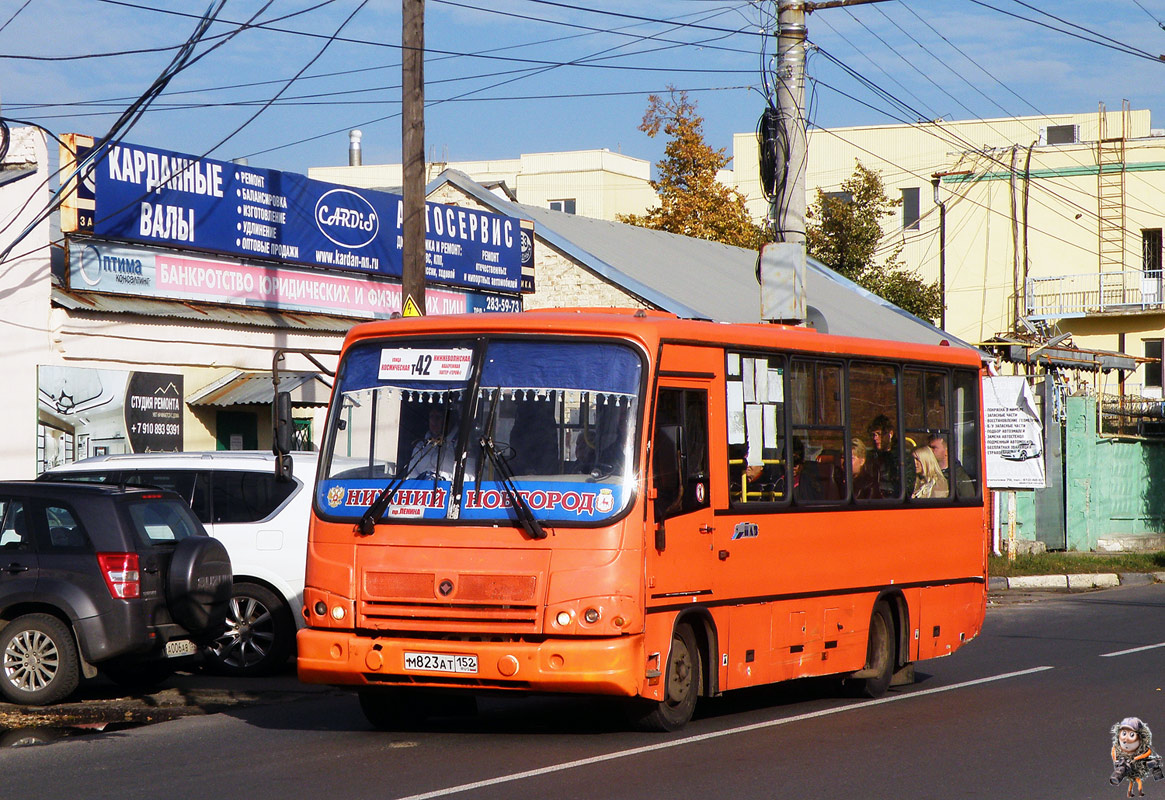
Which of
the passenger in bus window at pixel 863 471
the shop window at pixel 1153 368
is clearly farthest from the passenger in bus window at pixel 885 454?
the shop window at pixel 1153 368

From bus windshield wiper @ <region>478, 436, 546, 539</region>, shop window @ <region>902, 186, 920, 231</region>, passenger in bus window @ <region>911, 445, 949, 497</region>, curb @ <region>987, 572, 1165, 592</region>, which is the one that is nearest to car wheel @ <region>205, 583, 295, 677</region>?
bus windshield wiper @ <region>478, 436, 546, 539</region>

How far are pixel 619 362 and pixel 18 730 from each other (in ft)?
16.1

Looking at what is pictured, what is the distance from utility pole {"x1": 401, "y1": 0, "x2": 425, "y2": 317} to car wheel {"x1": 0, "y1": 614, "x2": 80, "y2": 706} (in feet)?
16.2

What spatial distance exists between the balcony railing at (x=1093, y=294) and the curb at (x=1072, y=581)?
1949 centimetres

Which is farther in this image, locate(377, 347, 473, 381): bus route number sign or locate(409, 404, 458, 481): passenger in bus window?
locate(377, 347, 473, 381): bus route number sign

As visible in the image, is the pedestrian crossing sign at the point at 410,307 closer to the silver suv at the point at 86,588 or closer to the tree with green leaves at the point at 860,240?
the silver suv at the point at 86,588

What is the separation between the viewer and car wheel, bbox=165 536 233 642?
1109 cm

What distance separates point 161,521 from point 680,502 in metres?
4.54

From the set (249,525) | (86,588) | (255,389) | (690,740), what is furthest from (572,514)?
(255,389)

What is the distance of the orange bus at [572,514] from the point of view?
8797 millimetres

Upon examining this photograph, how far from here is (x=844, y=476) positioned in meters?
11.1

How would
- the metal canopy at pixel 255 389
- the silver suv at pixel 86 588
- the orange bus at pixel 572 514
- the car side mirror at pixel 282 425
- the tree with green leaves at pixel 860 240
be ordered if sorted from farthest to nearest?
the tree with green leaves at pixel 860 240 < the metal canopy at pixel 255 389 < the silver suv at pixel 86 588 < the car side mirror at pixel 282 425 < the orange bus at pixel 572 514

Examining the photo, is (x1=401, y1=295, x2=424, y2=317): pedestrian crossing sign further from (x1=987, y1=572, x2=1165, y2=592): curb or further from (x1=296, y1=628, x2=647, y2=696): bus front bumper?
(x1=987, y1=572, x2=1165, y2=592): curb

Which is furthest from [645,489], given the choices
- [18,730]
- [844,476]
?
[18,730]
